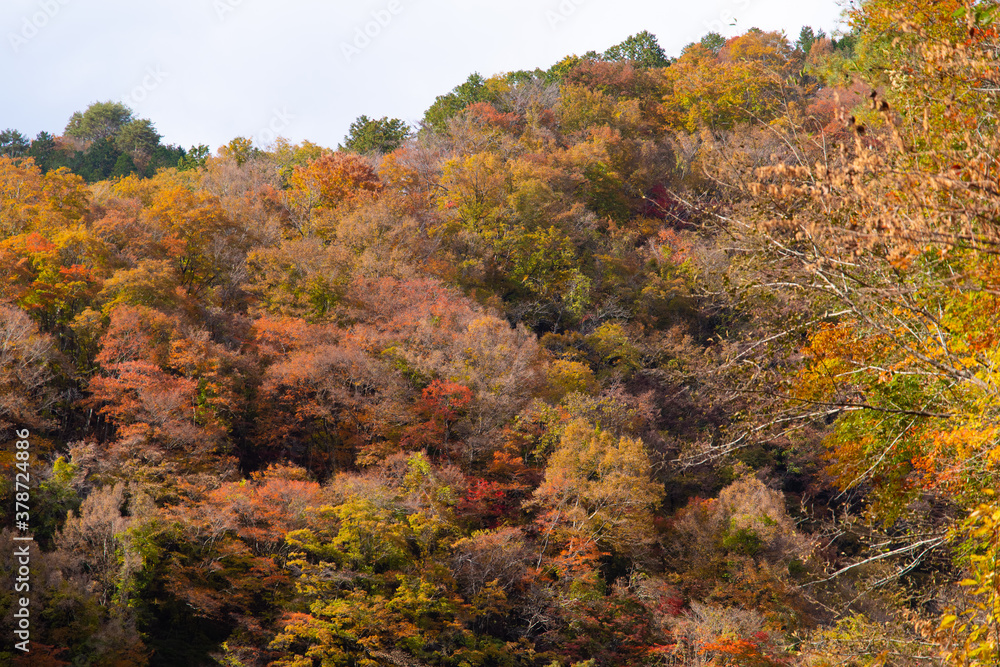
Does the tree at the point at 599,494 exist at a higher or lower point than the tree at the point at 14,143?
lower

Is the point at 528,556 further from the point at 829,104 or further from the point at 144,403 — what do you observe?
the point at 829,104

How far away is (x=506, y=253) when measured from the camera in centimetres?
3397

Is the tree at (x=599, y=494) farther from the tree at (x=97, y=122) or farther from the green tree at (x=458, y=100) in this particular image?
the tree at (x=97, y=122)

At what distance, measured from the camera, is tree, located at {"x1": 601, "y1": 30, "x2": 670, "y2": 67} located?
192ft

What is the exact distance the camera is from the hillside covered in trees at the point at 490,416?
6469 mm

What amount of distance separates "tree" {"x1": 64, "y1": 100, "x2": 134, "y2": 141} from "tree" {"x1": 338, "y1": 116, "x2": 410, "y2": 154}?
22.1 meters

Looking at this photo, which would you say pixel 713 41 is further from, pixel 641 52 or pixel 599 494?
pixel 599 494

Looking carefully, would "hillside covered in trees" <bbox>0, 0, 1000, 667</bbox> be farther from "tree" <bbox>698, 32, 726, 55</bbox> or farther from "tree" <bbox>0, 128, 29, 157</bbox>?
"tree" <bbox>698, 32, 726, 55</bbox>

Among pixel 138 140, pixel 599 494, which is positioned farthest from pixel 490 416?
pixel 138 140

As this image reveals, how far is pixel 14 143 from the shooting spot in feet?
178

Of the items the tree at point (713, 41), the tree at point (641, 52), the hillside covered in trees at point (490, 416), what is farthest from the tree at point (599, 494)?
the tree at point (713, 41)

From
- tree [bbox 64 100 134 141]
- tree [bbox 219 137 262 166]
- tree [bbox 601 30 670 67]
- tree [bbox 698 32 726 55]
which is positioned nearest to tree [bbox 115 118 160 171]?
tree [bbox 64 100 134 141]

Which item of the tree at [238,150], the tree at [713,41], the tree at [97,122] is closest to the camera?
the tree at [238,150]

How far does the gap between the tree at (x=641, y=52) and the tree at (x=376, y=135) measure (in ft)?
63.0
